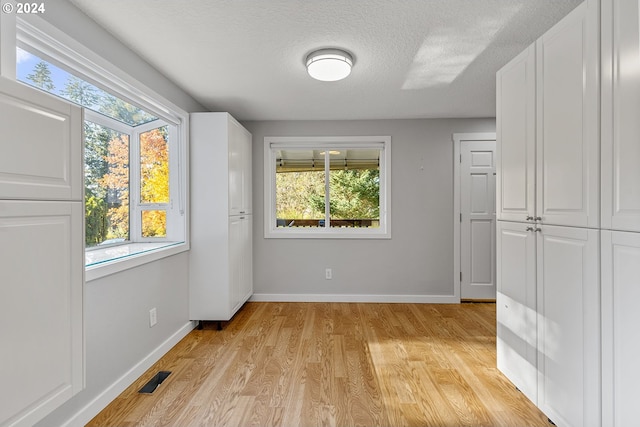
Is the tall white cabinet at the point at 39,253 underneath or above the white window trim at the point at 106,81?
underneath

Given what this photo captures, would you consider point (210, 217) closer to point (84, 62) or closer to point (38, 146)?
point (84, 62)

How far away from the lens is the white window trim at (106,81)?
142 cm

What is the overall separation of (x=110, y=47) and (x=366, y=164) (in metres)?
2.96

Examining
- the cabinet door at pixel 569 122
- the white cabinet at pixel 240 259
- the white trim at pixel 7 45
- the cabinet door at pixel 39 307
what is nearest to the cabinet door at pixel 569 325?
the cabinet door at pixel 569 122

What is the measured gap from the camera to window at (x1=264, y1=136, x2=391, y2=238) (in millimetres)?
4230

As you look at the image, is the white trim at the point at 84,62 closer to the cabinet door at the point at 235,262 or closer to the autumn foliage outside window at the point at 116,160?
the autumn foliage outside window at the point at 116,160

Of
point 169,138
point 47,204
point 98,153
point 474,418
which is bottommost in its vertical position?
point 474,418

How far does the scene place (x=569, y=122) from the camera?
5.27ft

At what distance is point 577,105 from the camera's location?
5.11 feet

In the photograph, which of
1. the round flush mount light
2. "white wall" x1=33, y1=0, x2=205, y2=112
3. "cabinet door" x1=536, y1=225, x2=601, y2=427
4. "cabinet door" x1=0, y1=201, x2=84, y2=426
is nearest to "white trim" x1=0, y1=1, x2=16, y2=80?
"white wall" x1=33, y1=0, x2=205, y2=112

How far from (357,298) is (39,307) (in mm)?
3475

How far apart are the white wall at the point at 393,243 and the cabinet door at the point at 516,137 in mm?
1799

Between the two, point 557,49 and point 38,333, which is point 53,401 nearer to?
point 38,333

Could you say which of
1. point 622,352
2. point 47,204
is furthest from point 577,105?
point 47,204
